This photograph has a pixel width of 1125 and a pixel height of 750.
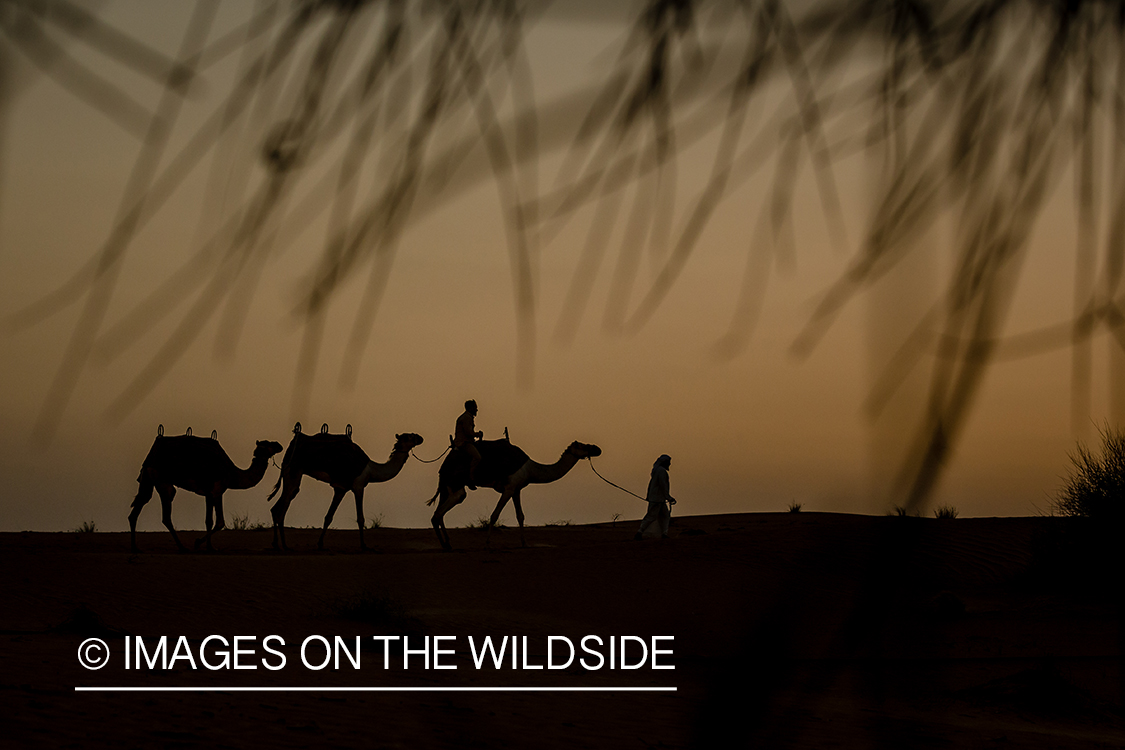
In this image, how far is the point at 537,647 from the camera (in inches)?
495

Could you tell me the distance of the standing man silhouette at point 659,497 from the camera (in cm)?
2134

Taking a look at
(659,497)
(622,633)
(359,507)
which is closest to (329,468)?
(359,507)

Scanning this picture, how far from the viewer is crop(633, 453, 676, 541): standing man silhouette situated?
2134 cm

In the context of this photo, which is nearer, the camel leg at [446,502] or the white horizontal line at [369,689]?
the white horizontal line at [369,689]

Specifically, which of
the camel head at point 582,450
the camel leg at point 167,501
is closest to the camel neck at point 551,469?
the camel head at point 582,450

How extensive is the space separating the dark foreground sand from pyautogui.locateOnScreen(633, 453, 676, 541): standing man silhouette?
3.77 ft

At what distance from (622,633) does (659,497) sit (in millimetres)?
7841

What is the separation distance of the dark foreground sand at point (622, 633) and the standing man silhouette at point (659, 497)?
115 cm

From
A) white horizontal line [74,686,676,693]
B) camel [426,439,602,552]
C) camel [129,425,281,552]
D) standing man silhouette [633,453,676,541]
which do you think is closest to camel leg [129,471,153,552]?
camel [129,425,281,552]

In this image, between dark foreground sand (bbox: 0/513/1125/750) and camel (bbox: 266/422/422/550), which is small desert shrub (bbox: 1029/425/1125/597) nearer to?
dark foreground sand (bbox: 0/513/1125/750)

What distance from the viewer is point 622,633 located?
1416 centimetres

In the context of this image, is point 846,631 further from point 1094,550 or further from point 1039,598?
point 1094,550

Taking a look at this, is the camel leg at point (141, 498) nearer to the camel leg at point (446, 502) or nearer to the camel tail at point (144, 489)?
the camel tail at point (144, 489)

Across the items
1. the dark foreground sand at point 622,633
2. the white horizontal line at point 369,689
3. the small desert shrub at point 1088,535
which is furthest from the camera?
the small desert shrub at point 1088,535
